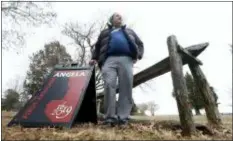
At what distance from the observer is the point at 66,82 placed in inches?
228

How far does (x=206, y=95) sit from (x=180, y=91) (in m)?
1.50

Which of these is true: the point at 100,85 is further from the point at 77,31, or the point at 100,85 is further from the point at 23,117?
the point at 23,117

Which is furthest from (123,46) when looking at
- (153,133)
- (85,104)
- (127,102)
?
(153,133)

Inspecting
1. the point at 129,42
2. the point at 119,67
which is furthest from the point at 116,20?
the point at 119,67

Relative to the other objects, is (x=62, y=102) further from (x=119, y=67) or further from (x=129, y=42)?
(x=129, y=42)

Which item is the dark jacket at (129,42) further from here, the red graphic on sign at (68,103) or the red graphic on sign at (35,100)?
the red graphic on sign at (35,100)

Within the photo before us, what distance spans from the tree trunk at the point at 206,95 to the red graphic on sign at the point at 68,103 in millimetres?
1836

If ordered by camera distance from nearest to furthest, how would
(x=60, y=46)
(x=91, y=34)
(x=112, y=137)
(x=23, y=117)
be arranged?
(x=112, y=137), (x=23, y=117), (x=91, y=34), (x=60, y=46)

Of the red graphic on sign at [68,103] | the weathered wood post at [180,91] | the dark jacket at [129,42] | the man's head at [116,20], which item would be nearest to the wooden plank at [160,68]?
the dark jacket at [129,42]

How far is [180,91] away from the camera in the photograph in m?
4.65

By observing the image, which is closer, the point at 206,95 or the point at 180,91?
the point at 180,91

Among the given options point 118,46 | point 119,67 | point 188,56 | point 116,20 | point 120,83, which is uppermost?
point 116,20

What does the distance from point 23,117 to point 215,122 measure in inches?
118

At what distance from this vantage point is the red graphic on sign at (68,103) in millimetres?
5106
